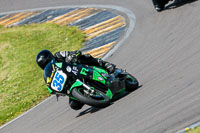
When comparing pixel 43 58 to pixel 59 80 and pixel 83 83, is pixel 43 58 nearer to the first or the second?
pixel 59 80

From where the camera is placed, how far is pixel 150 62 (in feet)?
33.9

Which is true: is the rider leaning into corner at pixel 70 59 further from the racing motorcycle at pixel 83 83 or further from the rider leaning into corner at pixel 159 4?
the rider leaning into corner at pixel 159 4

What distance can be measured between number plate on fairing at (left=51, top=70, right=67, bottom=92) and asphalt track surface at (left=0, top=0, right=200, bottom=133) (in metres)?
0.77

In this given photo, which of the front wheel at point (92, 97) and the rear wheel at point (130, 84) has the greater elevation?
the front wheel at point (92, 97)

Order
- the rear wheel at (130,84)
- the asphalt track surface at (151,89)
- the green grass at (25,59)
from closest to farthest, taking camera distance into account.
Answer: the asphalt track surface at (151,89) → the rear wheel at (130,84) → the green grass at (25,59)

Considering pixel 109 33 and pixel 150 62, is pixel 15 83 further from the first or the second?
pixel 150 62

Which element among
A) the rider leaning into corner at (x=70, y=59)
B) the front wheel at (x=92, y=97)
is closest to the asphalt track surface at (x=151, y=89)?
the front wheel at (x=92, y=97)

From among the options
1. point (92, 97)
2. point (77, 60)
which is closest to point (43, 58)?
point (77, 60)

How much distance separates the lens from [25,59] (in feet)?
50.9

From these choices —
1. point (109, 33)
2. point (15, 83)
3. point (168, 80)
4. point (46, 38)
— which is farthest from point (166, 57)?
point (46, 38)

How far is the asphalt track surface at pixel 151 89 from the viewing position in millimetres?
6271

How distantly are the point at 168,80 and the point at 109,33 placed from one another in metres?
6.19

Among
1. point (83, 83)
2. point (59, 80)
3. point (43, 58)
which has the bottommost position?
point (83, 83)

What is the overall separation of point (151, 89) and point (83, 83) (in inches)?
53.3
